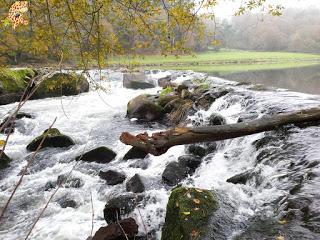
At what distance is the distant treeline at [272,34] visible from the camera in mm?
74000

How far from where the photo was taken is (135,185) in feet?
22.9

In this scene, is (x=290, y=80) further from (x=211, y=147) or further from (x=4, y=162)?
(x=4, y=162)

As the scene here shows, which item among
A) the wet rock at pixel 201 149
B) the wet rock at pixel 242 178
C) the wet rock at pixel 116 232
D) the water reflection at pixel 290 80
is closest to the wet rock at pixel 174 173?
the wet rock at pixel 201 149

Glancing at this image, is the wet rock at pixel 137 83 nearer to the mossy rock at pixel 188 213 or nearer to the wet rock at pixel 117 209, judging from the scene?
the wet rock at pixel 117 209

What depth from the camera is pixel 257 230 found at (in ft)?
14.9

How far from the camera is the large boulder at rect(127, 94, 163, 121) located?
1305cm

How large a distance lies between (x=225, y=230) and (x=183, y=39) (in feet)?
11.3

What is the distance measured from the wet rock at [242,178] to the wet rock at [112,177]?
2441 mm

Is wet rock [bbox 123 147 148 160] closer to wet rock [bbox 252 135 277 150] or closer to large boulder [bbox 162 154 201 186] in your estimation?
large boulder [bbox 162 154 201 186]

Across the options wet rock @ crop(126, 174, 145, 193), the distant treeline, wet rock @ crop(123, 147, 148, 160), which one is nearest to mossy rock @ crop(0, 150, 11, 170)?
wet rock @ crop(123, 147, 148, 160)

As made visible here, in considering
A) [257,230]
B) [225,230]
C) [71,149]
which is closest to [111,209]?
[225,230]

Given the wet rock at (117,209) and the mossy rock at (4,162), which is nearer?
the wet rock at (117,209)

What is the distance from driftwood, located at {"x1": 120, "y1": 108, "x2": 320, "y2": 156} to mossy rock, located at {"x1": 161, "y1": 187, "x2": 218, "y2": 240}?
0.74 metres

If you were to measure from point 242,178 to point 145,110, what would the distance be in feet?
23.9
